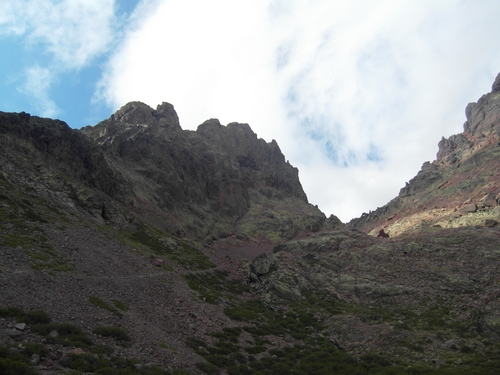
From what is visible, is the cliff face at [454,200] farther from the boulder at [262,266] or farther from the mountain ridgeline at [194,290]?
the boulder at [262,266]

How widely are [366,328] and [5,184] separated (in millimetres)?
59770

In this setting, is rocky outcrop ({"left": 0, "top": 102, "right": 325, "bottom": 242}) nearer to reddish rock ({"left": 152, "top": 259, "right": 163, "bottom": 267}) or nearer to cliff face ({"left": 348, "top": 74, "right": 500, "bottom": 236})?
reddish rock ({"left": 152, "top": 259, "right": 163, "bottom": 267})

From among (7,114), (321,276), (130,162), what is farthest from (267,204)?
(7,114)

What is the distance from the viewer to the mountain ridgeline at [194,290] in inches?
914

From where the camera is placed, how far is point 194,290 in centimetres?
4772

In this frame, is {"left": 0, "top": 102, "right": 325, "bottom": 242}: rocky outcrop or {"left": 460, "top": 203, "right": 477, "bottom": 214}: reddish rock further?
{"left": 460, "top": 203, "right": 477, "bottom": 214}: reddish rock

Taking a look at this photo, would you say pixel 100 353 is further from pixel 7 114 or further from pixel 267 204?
pixel 267 204

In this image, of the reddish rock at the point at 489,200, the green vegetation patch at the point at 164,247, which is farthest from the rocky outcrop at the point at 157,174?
the reddish rock at the point at 489,200

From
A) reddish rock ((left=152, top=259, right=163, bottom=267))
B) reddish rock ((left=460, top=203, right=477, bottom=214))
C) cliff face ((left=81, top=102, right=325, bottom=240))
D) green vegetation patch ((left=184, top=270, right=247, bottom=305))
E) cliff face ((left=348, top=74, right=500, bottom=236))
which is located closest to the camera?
green vegetation patch ((left=184, top=270, right=247, bottom=305))

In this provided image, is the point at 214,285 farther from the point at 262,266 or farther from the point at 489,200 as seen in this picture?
the point at 489,200

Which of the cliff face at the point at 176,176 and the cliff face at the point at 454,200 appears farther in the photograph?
the cliff face at the point at 176,176

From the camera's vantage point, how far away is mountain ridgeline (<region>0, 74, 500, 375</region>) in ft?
76.2

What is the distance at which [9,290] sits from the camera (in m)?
23.8

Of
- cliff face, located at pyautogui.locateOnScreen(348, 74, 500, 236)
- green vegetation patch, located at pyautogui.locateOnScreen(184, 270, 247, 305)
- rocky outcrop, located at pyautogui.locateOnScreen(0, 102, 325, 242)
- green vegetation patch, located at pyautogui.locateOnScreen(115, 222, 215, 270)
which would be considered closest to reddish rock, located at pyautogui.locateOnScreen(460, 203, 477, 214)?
cliff face, located at pyautogui.locateOnScreen(348, 74, 500, 236)
